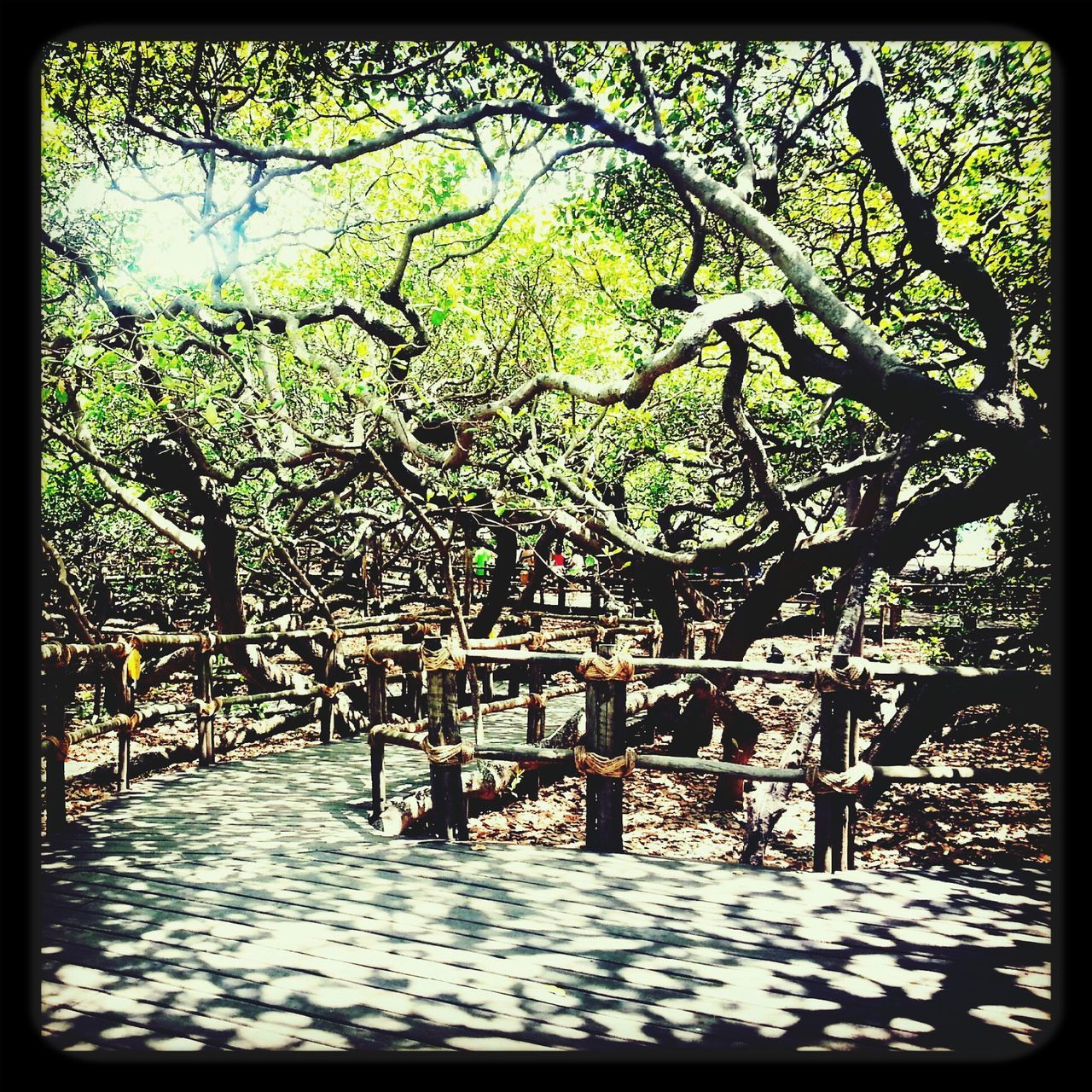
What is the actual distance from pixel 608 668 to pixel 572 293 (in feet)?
22.7

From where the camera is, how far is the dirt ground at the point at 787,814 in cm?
731

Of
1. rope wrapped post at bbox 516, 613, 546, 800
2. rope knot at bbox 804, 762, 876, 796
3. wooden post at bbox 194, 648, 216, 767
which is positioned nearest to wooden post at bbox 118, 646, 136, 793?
wooden post at bbox 194, 648, 216, 767

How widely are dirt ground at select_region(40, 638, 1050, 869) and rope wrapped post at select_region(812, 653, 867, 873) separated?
6.81ft

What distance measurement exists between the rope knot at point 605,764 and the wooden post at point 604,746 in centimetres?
4

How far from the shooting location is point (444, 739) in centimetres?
489

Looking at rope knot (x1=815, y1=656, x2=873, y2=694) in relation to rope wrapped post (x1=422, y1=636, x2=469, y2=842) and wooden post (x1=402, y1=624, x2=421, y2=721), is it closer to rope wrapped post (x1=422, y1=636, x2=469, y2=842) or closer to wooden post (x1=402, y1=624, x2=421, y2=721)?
rope wrapped post (x1=422, y1=636, x2=469, y2=842)

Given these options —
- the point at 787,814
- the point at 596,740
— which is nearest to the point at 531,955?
the point at 596,740

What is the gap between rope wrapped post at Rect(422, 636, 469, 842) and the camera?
4793mm

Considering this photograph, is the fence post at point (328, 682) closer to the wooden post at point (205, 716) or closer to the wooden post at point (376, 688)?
the wooden post at point (205, 716)

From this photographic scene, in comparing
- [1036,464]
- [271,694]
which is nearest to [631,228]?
[1036,464]

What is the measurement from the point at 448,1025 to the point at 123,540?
11537mm

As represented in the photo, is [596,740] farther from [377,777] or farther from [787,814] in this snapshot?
[787,814]

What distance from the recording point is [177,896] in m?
3.77
